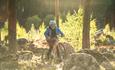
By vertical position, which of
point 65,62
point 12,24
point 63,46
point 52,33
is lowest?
point 65,62

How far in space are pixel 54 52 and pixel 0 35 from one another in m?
9.15

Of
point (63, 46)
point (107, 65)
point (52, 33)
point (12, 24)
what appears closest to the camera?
point (107, 65)

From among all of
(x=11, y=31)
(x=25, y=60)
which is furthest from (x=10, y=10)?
(x=25, y=60)

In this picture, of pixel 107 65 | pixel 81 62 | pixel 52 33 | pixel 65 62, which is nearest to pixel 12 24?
pixel 52 33

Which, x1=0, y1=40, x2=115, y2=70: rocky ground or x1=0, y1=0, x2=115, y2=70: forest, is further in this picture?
x1=0, y1=0, x2=115, y2=70: forest

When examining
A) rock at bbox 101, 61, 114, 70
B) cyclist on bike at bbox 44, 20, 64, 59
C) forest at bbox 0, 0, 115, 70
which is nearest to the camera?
forest at bbox 0, 0, 115, 70

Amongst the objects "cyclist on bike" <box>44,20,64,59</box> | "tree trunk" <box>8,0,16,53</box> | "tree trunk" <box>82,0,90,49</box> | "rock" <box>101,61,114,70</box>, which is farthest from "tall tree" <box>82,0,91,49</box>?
"rock" <box>101,61,114,70</box>

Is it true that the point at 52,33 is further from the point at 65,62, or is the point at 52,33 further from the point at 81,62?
the point at 81,62

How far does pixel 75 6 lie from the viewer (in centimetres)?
4369

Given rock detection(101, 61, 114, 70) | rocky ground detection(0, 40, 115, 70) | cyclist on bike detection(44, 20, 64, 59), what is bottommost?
rock detection(101, 61, 114, 70)

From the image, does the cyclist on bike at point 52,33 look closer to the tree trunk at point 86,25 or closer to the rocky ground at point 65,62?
the rocky ground at point 65,62

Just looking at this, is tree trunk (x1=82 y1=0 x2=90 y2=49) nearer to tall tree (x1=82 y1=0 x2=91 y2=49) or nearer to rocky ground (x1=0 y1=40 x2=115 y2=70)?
tall tree (x1=82 y1=0 x2=91 y2=49)

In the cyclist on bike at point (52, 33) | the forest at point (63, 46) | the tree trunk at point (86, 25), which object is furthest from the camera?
the tree trunk at point (86, 25)

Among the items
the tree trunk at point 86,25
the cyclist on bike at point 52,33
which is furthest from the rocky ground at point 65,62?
the tree trunk at point 86,25
